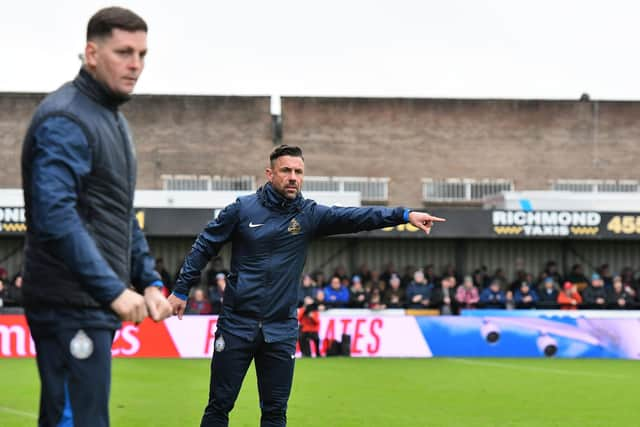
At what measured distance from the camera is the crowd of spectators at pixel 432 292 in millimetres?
26750

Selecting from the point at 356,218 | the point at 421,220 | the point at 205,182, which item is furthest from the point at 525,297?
the point at 421,220

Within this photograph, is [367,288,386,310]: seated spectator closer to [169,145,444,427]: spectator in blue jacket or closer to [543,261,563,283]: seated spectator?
[543,261,563,283]: seated spectator

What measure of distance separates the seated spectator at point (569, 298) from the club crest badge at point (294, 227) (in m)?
20.9

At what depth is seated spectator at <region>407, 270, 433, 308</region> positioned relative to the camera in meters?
27.4

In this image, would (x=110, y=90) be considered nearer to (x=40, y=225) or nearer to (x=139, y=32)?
(x=139, y=32)

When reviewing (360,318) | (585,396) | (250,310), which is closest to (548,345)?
(360,318)

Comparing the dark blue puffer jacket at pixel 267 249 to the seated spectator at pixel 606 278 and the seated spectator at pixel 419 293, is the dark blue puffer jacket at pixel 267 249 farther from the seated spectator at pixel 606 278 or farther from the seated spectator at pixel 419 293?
the seated spectator at pixel 606 278

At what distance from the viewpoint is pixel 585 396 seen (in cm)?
1510

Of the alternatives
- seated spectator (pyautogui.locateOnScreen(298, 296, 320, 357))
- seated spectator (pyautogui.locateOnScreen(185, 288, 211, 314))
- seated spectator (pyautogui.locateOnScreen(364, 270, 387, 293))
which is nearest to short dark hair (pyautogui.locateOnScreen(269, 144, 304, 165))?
seated spectator (pyautogui.locateOnScreen(298, 296, 320, 357))

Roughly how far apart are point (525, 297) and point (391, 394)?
530 inches

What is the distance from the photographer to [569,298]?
27578 millimetres

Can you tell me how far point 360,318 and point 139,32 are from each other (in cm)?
1953

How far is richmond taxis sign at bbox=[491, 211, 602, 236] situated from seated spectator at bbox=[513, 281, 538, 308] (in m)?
2.78

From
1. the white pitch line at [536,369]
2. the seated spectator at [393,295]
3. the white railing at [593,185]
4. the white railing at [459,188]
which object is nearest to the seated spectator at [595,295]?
the seated spectator at [393,295]
